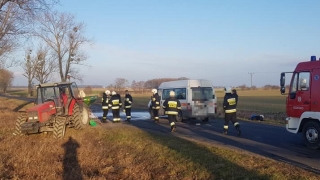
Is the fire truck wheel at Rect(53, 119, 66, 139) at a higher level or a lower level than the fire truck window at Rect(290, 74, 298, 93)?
lower

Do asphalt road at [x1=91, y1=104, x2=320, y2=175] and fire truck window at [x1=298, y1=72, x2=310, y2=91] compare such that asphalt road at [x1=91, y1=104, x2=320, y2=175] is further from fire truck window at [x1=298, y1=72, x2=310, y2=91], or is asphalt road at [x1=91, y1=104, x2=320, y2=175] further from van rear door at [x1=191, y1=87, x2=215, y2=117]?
van rear door at [x1=191, y1=87, x2=215, y2=117]

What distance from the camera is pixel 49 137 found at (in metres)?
12.9

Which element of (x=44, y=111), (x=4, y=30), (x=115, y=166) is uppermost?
(x=4, y=30)

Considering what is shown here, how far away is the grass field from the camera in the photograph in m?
7.47

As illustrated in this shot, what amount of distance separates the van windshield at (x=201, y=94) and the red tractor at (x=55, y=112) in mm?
5707

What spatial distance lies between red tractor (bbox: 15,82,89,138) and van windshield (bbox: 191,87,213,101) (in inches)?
225

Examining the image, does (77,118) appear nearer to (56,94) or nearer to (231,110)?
(56,94)

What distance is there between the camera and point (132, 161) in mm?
9125

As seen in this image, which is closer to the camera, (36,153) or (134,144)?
(36,153)

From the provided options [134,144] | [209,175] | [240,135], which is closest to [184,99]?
[240,135]

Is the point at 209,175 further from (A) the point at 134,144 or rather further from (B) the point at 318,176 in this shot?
(A) the point at 134,144

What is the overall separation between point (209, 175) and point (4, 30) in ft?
59.1

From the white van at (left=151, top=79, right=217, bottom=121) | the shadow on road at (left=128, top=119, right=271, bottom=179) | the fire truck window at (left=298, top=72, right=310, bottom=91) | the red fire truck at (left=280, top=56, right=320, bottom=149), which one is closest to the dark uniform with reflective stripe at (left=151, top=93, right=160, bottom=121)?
the white van at (left=151, top=79, right=217, bottom=121)

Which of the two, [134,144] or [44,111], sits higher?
[44,111]
